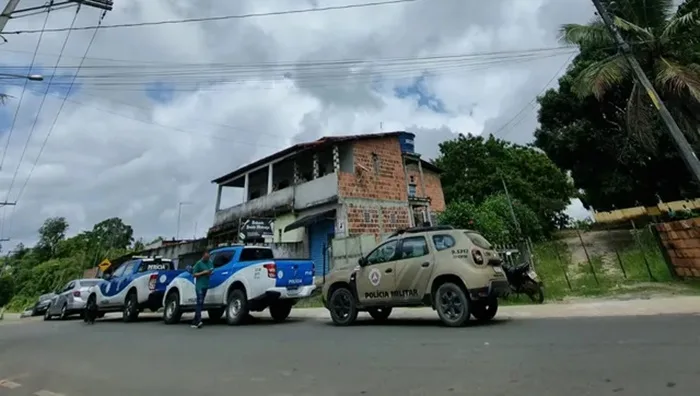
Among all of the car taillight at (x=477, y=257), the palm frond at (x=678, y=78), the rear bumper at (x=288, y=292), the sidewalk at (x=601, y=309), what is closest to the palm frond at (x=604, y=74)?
the palm frond at (x=678, y=78)

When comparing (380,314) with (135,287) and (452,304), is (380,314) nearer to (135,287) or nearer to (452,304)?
(452,304)

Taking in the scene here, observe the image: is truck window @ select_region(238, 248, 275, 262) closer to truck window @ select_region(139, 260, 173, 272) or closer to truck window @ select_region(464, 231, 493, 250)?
A: truck window @ select_region(139, 260, 173, 272)

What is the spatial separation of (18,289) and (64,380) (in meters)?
52.2

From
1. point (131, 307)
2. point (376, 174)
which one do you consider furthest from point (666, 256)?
point (131, 307)

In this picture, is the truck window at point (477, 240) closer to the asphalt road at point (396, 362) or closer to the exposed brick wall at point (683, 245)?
the asphalt road at point (396, 362)

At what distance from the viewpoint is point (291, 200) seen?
75.8ft

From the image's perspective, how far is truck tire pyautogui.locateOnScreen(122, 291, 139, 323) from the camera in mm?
14583

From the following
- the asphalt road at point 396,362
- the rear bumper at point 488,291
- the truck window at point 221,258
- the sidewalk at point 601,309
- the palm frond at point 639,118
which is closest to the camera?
the asphalt road at point 396,362

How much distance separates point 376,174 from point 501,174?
10851 millimetres

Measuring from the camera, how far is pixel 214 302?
11.8 meters

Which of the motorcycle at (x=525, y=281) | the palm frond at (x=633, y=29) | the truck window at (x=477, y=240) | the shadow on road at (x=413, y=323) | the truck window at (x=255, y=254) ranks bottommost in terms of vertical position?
the shadow on road at (x=413, y=323)

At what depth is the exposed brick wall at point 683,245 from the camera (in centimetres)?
1174

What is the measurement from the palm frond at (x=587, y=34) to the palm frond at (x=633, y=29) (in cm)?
96

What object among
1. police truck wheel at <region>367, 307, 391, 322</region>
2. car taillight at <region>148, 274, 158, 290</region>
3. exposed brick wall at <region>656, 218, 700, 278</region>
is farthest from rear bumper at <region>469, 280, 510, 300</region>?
car taillight at <region>148, 274, 158, 290</region>
